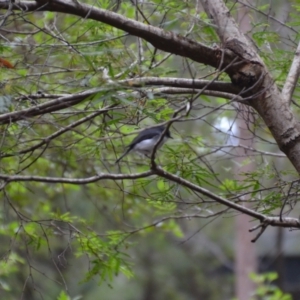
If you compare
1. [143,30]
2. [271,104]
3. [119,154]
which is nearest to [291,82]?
[271,104]

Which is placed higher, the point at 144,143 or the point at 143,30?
the point at 144,143

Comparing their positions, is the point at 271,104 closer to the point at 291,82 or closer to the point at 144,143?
the point at 291,82

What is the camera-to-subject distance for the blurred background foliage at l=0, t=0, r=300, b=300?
2.88 m

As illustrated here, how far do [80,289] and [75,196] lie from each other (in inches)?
85.5

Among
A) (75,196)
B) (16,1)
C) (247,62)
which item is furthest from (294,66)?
(75,196)

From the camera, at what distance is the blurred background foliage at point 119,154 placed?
2.88 meters

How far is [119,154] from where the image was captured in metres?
4.66

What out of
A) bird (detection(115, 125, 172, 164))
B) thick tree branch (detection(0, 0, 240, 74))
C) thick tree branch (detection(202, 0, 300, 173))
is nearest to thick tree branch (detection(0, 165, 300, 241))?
thick tree branch (detection(202, 0, 300, 173))

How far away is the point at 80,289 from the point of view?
12312 millimetres

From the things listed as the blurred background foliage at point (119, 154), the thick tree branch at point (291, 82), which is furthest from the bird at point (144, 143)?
the thick tree branch at point (291, 82)

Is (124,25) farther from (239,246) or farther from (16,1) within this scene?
(239,246)

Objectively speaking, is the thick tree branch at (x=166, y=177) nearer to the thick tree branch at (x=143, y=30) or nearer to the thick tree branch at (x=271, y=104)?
the thick tree branch at (x=271, y=104)

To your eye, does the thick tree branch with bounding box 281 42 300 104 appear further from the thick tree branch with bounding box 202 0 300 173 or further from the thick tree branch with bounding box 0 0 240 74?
the thick tree branch with bounding box 0 0 240 74

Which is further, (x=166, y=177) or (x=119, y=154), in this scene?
(x=119, y=154)
